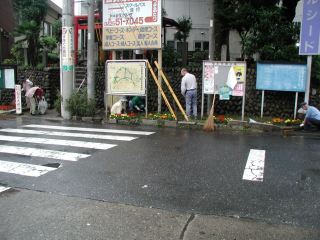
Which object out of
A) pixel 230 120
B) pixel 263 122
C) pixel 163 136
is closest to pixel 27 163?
pixel 163 136

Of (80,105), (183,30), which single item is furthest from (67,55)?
(183,30)

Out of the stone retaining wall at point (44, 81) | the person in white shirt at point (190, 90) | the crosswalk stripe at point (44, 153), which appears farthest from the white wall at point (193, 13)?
the crosswalk stripe at point (44, 153)

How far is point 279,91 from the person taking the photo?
42.8 ft

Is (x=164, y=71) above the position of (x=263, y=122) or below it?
above

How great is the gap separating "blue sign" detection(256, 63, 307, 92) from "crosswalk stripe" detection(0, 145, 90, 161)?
23.8 feet

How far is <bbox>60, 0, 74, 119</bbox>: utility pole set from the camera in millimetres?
13656

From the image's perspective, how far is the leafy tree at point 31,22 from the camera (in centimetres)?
1888

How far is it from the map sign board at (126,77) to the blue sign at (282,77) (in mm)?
3999

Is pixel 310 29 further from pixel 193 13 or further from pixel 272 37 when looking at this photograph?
pixel 193 13

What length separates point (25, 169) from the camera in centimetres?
706

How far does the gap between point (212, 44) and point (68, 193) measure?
9.15m

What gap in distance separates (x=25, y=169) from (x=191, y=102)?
A: 7278 millimetres

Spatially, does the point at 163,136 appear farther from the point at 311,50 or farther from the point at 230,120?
the point at 311,50

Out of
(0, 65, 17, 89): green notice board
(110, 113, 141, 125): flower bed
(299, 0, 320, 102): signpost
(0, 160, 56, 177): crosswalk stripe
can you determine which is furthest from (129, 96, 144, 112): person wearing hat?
(0, 160, 56, 177): crosswalk stripe
